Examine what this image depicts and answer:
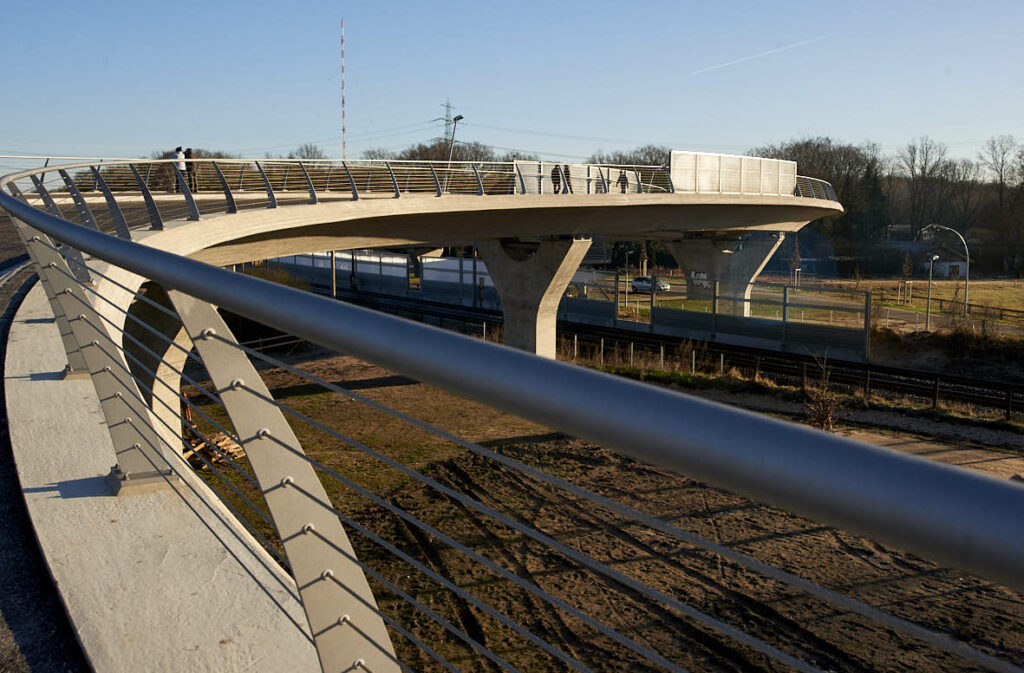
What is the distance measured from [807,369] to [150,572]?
26.4 meters

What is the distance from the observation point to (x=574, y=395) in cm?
100

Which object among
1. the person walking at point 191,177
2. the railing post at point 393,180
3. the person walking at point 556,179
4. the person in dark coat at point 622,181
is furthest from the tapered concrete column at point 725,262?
the person walking at point 191,177

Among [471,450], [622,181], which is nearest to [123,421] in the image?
[471,450]

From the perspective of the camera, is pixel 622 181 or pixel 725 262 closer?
pixel 622 181

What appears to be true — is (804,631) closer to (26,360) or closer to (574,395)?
(26,360)

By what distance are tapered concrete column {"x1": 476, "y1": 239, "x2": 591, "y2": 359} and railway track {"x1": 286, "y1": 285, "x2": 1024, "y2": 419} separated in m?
3.04

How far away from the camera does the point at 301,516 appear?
198 cm

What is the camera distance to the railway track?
23422 mm

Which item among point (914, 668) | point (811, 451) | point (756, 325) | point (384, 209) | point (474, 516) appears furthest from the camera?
point (756, 325)

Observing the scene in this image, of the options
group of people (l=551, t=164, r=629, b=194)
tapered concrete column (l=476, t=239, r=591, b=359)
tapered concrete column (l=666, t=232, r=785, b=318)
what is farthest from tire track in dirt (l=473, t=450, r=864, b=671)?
tapered concrete column (l=666, t=232, r=785, b=318)

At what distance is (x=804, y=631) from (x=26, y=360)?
8790 mm

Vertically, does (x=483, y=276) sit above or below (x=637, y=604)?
above

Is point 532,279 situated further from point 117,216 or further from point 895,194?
point 895,194

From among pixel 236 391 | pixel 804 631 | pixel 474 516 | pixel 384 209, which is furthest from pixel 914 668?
pixel 384 209
